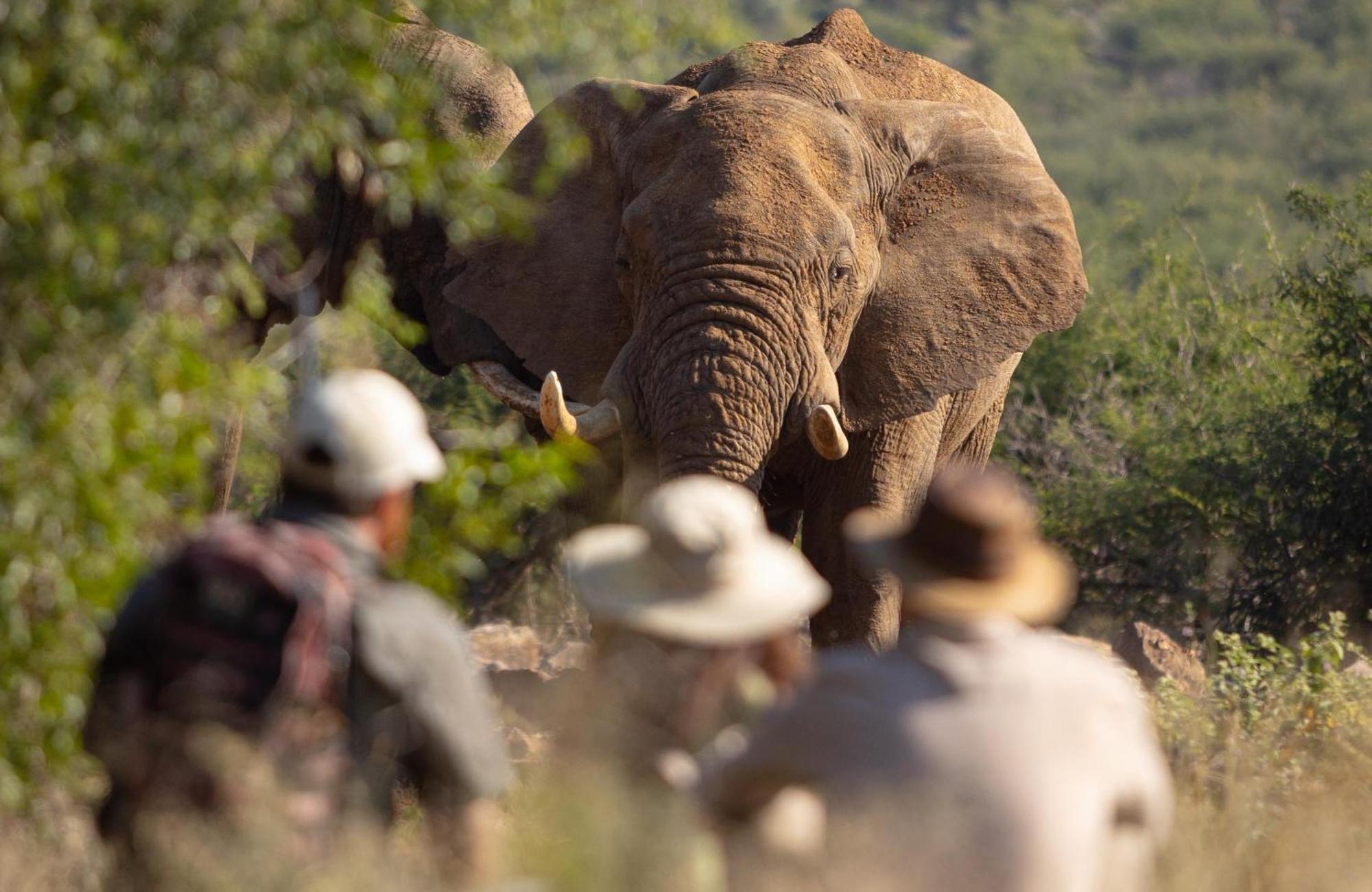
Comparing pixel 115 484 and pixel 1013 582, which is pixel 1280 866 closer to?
pixel 1013 582

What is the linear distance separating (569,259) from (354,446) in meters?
4.93

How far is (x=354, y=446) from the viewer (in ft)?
10.4

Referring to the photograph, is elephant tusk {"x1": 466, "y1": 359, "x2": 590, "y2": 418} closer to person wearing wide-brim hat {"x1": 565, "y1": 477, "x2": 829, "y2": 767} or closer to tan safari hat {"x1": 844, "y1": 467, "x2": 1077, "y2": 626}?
person wearing wide-brim hat {"x1": 565, "y1": 477, "x2": 829, "y2": 767}

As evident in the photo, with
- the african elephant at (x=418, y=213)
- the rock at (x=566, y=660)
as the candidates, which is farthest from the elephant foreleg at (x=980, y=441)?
the african elephant at (x=418, y=213)

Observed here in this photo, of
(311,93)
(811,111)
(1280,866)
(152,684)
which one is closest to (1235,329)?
(811,111)

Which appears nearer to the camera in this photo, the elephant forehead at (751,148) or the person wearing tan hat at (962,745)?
the person wearing tan hat at (962,745)

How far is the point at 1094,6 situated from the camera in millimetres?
58500

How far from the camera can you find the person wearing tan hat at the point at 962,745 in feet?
10.2

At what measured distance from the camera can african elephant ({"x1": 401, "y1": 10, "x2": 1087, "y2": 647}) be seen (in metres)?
6.87

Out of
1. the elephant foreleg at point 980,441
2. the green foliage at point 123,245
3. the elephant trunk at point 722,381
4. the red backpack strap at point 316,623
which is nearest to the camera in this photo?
the red backpack strap at point 316,623

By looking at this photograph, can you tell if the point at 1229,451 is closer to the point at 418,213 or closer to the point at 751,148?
the point at 418,213

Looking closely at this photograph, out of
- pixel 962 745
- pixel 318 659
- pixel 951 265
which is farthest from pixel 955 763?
pixel 951 265

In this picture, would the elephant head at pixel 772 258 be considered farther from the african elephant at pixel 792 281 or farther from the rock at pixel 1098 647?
the rock at pixel 1098 647

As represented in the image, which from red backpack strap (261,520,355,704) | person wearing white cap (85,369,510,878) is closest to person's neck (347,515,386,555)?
person wearing white cap (85,369,510,878)
